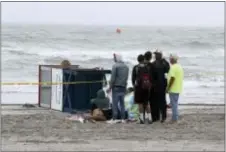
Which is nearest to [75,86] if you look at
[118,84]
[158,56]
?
[118,84]

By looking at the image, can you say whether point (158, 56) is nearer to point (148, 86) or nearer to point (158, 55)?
point (158, 55)

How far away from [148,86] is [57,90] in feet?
10.9

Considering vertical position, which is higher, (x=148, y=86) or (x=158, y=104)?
(x=148, y=86)

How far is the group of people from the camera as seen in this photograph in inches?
473

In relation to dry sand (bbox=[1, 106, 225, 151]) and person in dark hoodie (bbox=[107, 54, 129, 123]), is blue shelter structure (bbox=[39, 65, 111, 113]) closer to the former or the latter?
dry sand (bbox=[1, 106, 225, 151])

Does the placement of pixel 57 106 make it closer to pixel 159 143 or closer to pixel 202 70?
pixel 159 143

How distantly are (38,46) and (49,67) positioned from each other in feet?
116

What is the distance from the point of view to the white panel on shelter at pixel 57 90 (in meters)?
14.6

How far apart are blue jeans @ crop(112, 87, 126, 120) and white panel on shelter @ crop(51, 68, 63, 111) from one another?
2201 mm

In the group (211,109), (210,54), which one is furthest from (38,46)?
(211,109)

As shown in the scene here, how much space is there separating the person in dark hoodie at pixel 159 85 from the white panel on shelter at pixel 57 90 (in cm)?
287

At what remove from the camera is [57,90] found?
48.2 ft

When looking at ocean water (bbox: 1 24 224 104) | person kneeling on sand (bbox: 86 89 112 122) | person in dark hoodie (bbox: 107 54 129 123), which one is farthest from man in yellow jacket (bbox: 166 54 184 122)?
ocean water (bbox: 1 24 224 104)

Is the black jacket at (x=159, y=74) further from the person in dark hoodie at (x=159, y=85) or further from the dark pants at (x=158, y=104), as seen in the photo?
the dark pants at (x=158, y=104)
